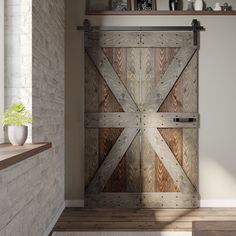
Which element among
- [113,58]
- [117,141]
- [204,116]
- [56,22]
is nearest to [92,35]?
[113,58]

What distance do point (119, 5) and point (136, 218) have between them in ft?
8.94

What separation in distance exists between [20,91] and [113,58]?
→ 2.08m

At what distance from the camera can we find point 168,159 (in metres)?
4.77

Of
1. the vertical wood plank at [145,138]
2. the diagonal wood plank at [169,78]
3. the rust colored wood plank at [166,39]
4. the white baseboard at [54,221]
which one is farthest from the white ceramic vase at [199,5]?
the white baseboard at [54,221]

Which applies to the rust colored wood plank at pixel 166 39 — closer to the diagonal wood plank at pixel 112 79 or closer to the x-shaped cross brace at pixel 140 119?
the x-shaped cross brace at pixel 140 119

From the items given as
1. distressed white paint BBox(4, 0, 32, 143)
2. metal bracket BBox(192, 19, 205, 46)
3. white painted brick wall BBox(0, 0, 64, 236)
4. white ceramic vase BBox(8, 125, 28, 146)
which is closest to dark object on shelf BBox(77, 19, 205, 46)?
metal bracket BBox(192, 19, 205, 46)

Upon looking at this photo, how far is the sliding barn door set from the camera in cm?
477

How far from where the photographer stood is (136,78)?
480 cm

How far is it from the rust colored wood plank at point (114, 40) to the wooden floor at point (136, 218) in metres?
2.10

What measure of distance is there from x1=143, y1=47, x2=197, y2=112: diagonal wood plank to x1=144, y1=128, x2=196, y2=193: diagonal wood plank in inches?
12.8

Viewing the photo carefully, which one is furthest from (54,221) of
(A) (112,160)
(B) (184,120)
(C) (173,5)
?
(C) (173,5)

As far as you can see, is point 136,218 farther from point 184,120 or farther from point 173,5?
point 173,5

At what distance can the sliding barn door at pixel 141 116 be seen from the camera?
4766 mm

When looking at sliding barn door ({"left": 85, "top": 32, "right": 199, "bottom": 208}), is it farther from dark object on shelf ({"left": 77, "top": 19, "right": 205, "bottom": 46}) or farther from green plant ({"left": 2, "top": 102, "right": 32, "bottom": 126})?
green plant ({"left": 2, "top": 102, "right": 32, "bottom": 126})
